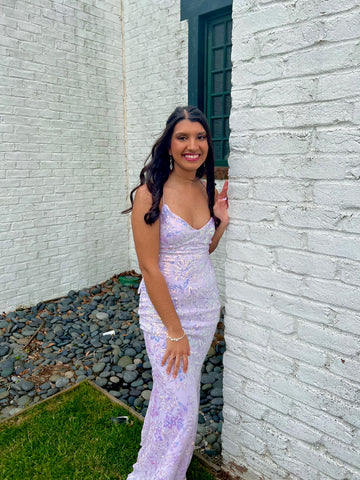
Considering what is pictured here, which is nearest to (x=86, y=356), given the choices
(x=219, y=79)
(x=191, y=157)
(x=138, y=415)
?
(x=138, y=415)

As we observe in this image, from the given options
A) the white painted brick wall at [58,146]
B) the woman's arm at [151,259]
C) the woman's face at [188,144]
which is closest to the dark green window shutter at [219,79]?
the white painted brick wall at [58,146]

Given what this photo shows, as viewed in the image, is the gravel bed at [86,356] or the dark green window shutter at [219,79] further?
the dark green window shutter at [219,79]

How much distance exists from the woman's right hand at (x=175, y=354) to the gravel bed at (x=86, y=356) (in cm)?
104

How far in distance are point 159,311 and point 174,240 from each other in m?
0.36

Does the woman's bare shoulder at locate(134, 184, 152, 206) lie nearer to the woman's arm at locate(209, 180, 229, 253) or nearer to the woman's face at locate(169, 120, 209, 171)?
the woman's face at locate(169, 120, 209, 171)

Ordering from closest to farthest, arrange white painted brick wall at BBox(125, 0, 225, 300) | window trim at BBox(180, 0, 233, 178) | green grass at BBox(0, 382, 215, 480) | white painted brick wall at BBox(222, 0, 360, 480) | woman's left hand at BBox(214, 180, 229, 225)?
white painted brick wall at BBox(222, 0, 360, 480) < woman's left hand at BBox(214, 180, 229, 225) < green grass at BBox(0, 382, 215, 480) < window trim at BBox(180, 0, 233, 178) < white painted brick wall at BBox(125, 0, 225, 300)

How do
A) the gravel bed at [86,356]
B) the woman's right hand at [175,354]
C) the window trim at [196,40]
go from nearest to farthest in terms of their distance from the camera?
the woman's right hand at [175,354] < the gravel bed at [86,356] < the window trim at [196,40]

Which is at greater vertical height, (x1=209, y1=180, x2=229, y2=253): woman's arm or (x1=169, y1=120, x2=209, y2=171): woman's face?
(x1=169, y1=120, x2=209, y2=171): woman's face

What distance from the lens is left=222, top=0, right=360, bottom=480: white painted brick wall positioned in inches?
60.9

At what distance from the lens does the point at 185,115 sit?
71.3 inches

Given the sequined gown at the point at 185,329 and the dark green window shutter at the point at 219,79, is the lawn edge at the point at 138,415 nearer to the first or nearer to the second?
the sequined gown at the point at 185,329

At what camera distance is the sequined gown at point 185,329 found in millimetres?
1880

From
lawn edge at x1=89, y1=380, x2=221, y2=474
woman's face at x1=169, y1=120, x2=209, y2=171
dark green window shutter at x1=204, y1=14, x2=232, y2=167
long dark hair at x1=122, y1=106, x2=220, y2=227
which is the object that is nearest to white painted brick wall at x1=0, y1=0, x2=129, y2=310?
dark green window shutter at x1=204, y1=14, x2=232, y2=167

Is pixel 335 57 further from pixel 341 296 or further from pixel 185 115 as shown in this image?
pixel 341 296
